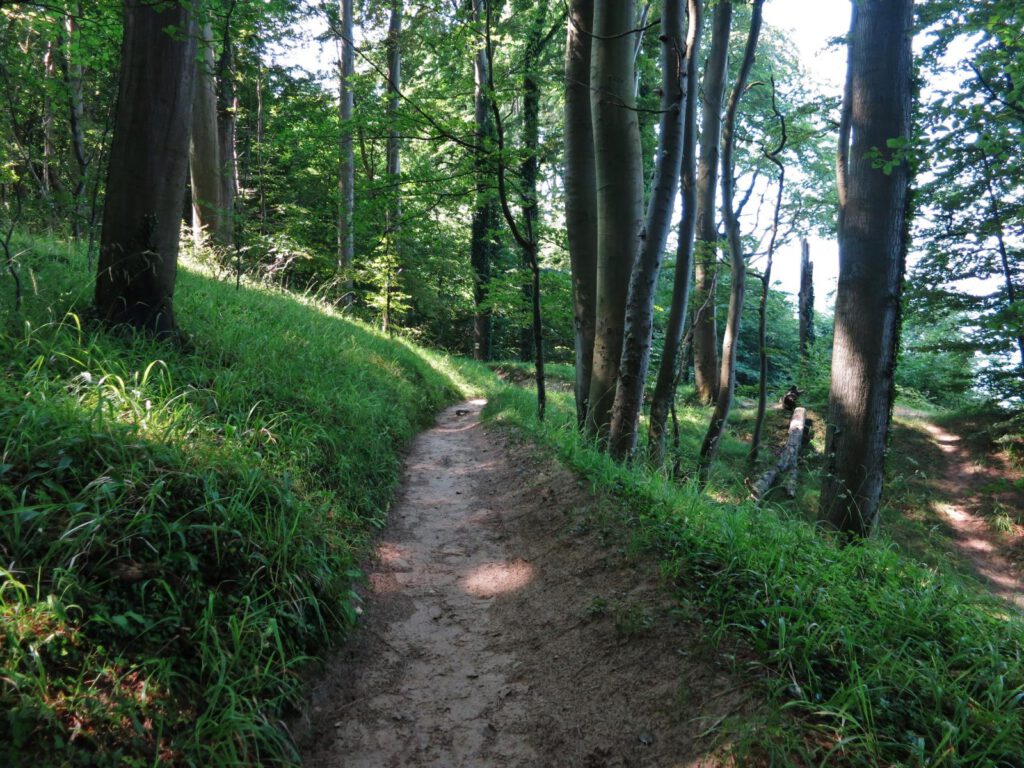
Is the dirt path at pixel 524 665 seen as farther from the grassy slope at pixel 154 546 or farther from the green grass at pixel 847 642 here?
the grassy slope at pixel 154 546

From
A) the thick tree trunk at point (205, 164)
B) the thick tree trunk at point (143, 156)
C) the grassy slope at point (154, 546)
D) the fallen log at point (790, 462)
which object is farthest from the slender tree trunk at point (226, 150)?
the fallen log at point (790, 462)

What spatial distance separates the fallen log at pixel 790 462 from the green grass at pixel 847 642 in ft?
19.7

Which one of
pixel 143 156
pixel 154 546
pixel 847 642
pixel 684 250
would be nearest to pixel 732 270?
pixel 684 250

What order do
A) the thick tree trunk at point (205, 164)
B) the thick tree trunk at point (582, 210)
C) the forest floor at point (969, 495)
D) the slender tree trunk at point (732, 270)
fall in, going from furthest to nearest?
the thick tree trunk at point (205, 164) < the forest floor at point (969, 495) < the slender tree trunk at point (732, 270) < the thick tree trunk at point (582, 210)

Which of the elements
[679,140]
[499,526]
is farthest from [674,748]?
[679,140]

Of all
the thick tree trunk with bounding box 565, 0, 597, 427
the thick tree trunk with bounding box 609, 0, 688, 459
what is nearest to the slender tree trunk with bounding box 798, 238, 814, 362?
the thick tree trunk with bounding box 565, 0, 597, 427

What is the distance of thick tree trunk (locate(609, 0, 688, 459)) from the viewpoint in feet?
16.0

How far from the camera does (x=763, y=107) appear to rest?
1538 centimetres

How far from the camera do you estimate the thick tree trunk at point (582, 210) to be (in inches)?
272

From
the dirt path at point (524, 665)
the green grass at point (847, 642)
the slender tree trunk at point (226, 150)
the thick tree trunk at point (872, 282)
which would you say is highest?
the slender tree trunk at point (226, 150)

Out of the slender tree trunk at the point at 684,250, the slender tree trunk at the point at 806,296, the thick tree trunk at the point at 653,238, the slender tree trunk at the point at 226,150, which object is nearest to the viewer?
the thick tree trunk at the point at 653,238

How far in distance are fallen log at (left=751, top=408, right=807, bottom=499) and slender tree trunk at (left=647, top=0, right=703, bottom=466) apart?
3858 mm

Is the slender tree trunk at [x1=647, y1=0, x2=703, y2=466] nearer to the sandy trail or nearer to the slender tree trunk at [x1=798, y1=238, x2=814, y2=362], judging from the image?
the sandy trail

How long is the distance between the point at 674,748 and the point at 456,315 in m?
23.6
